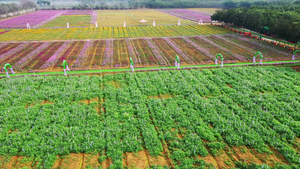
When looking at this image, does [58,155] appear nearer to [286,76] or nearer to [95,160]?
[95,160]

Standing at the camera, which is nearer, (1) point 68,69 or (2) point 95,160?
(2) point 95,160

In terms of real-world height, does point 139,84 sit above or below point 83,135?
above

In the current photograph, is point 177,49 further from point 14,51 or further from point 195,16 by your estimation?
point 195,16

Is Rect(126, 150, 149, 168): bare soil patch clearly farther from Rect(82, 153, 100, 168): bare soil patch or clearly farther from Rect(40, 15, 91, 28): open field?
Rect(40, 15, 91, 28): open field

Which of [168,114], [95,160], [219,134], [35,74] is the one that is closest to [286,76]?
[219,134]

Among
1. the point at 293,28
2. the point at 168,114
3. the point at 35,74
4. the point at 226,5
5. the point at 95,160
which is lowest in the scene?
the point at 95,160

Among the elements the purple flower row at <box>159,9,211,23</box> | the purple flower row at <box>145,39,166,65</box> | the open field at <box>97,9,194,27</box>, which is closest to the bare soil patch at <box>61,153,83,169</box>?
the purple flower row at <box>145,39,166,65</box>

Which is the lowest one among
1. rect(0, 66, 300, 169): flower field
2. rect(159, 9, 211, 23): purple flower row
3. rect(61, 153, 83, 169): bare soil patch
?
rect(61, 153, 83, 169): bare soil patch
